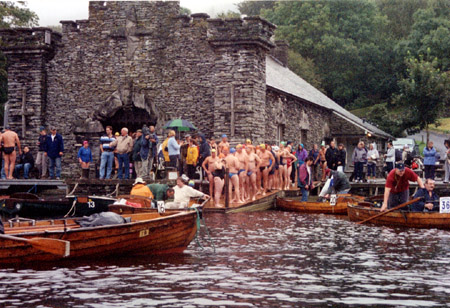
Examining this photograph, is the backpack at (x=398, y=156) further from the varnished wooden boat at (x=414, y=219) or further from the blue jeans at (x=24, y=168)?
the blue jeans at (x=24, y=168)

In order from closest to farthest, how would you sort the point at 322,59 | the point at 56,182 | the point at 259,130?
the point at 56,182
the point at 259,130
the point at 322,59

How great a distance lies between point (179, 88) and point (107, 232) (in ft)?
55.6

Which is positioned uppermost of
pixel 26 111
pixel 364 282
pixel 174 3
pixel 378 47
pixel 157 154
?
pixel 378 47

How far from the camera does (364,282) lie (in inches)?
444

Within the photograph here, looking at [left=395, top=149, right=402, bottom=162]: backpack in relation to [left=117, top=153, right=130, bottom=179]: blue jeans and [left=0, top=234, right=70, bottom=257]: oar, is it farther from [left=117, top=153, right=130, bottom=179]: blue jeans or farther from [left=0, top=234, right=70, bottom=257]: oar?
[left=0, top=234, right=70, bottom=257]: oar

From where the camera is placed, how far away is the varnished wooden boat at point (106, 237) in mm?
12523

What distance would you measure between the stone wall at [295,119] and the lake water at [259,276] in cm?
1579

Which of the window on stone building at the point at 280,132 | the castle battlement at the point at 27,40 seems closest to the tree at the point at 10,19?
the castle battlement at the point at 27,40

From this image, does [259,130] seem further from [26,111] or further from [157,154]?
[26,111]

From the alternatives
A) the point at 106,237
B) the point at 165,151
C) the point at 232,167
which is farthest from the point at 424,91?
the point at 106,237

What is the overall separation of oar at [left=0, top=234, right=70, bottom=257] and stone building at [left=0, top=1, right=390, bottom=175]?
1598 cm

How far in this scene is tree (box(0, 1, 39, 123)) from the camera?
41.7 metres

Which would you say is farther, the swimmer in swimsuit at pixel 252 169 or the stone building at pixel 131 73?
the stone building at pixel 131 73

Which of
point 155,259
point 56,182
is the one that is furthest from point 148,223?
point 56,182
